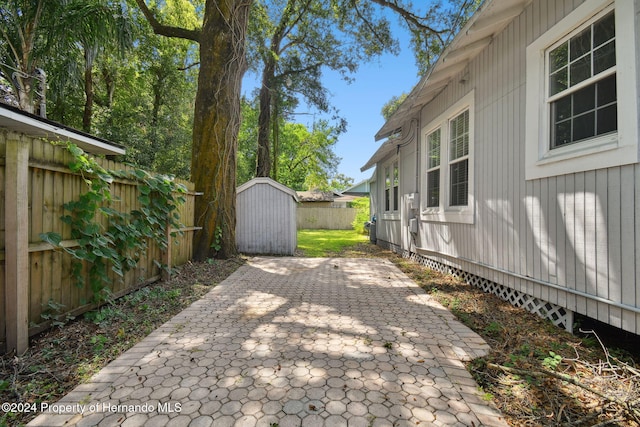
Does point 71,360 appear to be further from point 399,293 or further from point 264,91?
point 264,91

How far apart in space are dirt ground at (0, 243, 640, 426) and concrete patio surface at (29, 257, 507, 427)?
152 mm

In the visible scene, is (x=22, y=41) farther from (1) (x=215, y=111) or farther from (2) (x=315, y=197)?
(2) (x=315, y=197)

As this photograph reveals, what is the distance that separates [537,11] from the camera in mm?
3471

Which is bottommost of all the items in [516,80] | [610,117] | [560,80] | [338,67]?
[610,117]

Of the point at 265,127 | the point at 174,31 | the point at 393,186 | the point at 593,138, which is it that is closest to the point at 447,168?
the point at 593,138

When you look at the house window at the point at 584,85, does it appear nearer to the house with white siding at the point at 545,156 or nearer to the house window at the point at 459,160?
the house with white siding at the point at 545,156

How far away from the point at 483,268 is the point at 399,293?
131cm

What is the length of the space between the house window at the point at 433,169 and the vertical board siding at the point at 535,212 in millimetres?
1034

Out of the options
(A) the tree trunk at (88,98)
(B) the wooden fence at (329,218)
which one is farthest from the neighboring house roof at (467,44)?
(B) the wooden fence at (329,218)

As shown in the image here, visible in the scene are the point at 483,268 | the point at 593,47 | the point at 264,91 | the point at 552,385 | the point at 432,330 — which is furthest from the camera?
the point at 264,91

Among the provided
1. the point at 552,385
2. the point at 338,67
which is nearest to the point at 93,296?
the point at 552,385

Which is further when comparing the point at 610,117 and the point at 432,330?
the point at 432,330

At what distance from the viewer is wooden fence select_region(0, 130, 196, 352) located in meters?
2.36

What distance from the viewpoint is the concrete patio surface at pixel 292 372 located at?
1.77 m
